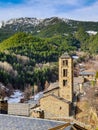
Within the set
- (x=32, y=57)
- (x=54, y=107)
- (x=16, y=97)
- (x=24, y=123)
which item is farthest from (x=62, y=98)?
(x=32, y=57)

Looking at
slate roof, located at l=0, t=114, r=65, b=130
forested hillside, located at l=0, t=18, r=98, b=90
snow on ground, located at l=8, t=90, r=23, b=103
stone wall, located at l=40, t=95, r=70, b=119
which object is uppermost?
forested hillside, located at l=0, t=18, r=98, b=90

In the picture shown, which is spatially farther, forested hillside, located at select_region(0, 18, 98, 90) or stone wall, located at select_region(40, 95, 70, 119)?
forested hillside, located at select_region(0, 18, 98, 90)

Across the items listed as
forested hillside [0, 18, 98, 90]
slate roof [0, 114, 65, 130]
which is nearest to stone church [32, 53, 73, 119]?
forested hillside [0, 18, 98, 90]

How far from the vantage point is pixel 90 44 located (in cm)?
14212

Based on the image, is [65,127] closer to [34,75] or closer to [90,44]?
[34,75]

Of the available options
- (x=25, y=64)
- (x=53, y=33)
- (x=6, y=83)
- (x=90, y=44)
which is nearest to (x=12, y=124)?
(x=6, y=83)

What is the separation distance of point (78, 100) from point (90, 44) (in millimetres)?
91224

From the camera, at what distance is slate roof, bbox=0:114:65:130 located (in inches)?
769

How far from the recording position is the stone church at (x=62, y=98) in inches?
1938

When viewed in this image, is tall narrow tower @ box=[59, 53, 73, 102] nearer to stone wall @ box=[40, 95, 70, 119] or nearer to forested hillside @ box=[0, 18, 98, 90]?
stone wall @ box=[40, 95, 70, 119]

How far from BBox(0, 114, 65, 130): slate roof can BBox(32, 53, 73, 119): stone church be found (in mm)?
24919

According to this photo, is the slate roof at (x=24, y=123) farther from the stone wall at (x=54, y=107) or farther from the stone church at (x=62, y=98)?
the stone wall at (x=54, y=107)

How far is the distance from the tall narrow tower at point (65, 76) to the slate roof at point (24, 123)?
3317 centimetres

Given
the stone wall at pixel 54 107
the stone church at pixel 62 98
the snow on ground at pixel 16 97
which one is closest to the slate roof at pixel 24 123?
the stone church at pixel 62 98
